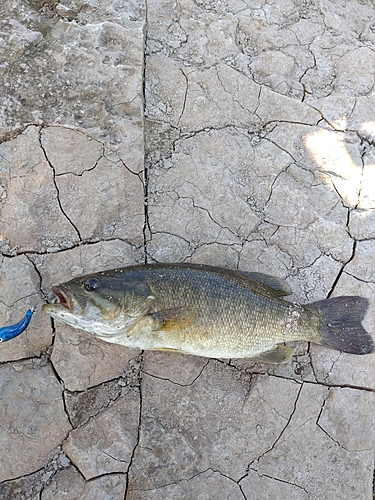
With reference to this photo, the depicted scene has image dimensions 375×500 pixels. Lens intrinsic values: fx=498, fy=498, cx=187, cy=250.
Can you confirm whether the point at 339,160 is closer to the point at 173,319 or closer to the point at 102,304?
the point at 173,319

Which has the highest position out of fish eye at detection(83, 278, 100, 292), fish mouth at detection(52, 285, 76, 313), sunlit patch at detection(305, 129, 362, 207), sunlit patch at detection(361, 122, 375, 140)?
sunlit patch at detection(361, 122, 375, 140)

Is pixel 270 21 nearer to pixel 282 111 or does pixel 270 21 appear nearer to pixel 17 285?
pixel 282 111

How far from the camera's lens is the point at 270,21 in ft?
15.6

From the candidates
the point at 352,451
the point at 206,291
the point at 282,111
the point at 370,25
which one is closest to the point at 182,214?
the point at 206,291

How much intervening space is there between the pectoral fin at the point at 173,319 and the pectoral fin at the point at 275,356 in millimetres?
673

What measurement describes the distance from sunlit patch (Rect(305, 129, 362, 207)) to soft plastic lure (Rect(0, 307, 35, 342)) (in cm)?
280

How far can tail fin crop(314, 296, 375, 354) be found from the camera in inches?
155

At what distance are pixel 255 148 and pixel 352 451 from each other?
266cm

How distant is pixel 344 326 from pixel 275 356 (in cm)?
61

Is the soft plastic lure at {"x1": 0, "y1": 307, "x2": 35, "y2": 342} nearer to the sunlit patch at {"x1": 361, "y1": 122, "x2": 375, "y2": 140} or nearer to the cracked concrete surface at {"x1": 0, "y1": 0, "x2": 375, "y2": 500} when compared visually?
the cracked concrete surface at {"x1": 0, "y1": 0, "x2": 375, "y2": 500}

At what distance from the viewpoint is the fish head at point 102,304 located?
3441mm

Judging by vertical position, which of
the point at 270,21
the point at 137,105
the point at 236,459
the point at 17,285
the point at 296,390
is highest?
the point at 270,21

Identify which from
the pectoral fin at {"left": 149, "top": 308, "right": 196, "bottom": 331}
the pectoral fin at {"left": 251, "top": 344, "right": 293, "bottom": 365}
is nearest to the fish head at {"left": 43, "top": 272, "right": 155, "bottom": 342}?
the pectoral fin at {"left": 149, "top": 308, "right": 196, "bottom": 331}

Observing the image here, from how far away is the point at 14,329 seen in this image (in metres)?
3.62
